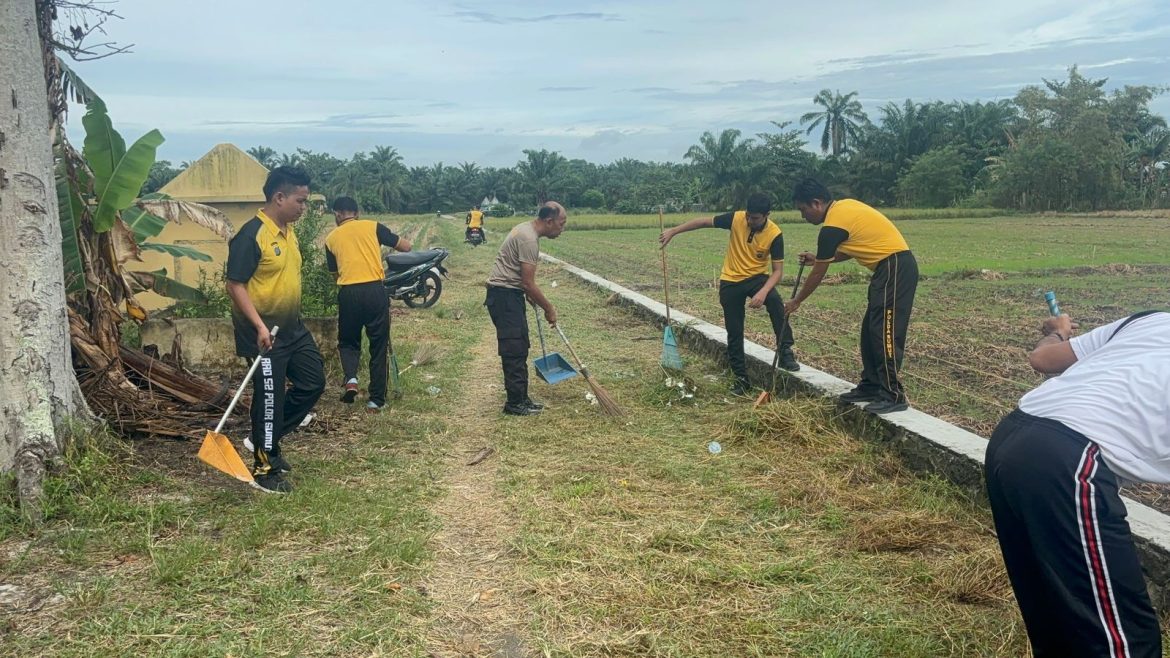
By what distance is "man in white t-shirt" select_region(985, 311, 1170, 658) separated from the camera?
228cm

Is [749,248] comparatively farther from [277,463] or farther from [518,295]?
[277,463]

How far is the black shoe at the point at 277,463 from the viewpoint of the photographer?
4805 millimetres

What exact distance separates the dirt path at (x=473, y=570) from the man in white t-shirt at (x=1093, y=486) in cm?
178

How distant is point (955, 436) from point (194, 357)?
20.1ft

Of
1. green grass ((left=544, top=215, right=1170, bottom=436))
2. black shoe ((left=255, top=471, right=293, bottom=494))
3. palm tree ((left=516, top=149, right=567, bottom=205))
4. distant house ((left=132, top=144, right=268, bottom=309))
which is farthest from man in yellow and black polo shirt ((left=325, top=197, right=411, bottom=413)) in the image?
palm tree ((left=516, top=149, right=567, bottom=205))

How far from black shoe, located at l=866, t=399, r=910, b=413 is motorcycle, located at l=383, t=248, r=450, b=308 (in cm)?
771

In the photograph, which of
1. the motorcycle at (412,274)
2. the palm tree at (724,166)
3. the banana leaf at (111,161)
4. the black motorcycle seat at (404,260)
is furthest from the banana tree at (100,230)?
the palm tree at (724,166)

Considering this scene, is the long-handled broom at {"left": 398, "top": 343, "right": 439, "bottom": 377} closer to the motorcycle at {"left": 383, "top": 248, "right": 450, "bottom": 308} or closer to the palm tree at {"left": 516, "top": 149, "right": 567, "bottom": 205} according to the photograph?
the motorcycle at {"left": 383, "top": 248, "right": 450, "bottom": 308}

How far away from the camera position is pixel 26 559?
3.74 meters

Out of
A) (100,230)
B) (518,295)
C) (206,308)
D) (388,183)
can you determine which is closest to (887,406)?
(518,295)

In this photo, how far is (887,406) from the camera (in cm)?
564

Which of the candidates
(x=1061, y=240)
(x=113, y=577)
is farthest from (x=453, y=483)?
(x=1061, y=240)

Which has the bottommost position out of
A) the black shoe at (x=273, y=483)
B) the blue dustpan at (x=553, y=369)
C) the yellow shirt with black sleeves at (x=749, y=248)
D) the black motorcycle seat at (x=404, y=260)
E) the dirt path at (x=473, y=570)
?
the dirt path at (x=473, y=570)

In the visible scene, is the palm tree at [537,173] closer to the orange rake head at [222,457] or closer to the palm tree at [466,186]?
the palm tree at [466,186]
